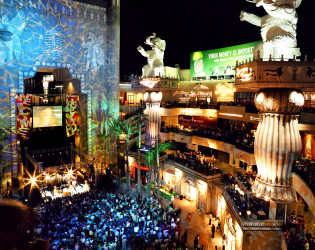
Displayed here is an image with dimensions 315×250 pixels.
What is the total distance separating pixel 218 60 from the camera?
3366 centimetres

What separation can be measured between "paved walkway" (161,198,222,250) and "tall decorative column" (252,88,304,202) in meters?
6.68

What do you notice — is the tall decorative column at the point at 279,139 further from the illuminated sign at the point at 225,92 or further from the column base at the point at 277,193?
the illuminated sign at the point at 225,92

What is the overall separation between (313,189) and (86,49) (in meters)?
22.6

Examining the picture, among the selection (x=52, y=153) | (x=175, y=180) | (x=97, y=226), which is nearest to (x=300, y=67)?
(x=97, y=226)

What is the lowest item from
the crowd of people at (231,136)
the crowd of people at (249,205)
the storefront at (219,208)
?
the storefront at (219,208)

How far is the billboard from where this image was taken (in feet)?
101

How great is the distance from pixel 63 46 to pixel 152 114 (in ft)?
36.3

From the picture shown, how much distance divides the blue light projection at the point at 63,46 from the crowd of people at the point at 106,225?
26.9ft

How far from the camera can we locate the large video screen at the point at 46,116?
986 inches

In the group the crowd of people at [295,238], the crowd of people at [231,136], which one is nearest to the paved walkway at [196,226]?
the crowd of people at [295,238]

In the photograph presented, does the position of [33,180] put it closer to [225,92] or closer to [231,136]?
[231,136]

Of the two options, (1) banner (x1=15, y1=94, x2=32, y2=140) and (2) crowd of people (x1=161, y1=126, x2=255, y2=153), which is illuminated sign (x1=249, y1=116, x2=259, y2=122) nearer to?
(2) crowd of people (x1=161, y1=126, x2=255, y2=153)

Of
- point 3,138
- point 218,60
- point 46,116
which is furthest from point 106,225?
point 218,60

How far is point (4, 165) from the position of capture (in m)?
20.9
